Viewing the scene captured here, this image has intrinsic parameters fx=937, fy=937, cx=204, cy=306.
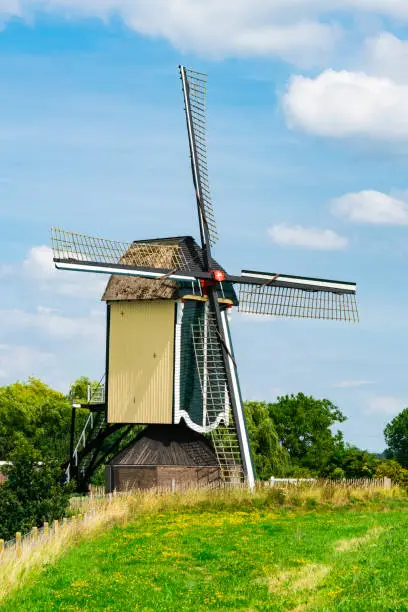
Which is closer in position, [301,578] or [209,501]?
[301,578]

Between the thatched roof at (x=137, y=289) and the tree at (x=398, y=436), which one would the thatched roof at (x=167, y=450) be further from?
the tree at (x=398, y=436)

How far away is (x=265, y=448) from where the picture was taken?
5988cm

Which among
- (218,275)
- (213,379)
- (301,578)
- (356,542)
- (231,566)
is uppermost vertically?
(218,275)

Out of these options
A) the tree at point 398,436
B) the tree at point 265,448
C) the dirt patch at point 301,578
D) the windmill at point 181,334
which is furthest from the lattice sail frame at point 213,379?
the tree at point 398,436

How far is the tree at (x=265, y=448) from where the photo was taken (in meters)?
58.8

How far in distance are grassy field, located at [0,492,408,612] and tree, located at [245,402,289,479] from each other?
27.6 metres

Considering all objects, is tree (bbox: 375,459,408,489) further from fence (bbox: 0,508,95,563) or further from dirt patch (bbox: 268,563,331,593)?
dirt patch (bbox: 268,563,331,593)

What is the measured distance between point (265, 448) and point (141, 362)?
23.1 metres

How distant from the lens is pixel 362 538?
24.6 meters

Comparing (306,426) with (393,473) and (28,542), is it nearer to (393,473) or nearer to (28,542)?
(393,473)

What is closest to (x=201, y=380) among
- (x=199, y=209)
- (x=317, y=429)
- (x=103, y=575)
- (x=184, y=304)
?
(x=184, y=304)

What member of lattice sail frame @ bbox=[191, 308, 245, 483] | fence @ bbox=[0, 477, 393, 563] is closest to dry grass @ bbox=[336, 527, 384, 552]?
fence @ bbox=[0, 477, 393, 563]

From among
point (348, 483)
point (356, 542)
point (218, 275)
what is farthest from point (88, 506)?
point (348, 483)

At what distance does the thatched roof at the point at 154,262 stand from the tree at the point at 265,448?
70.6 ft
